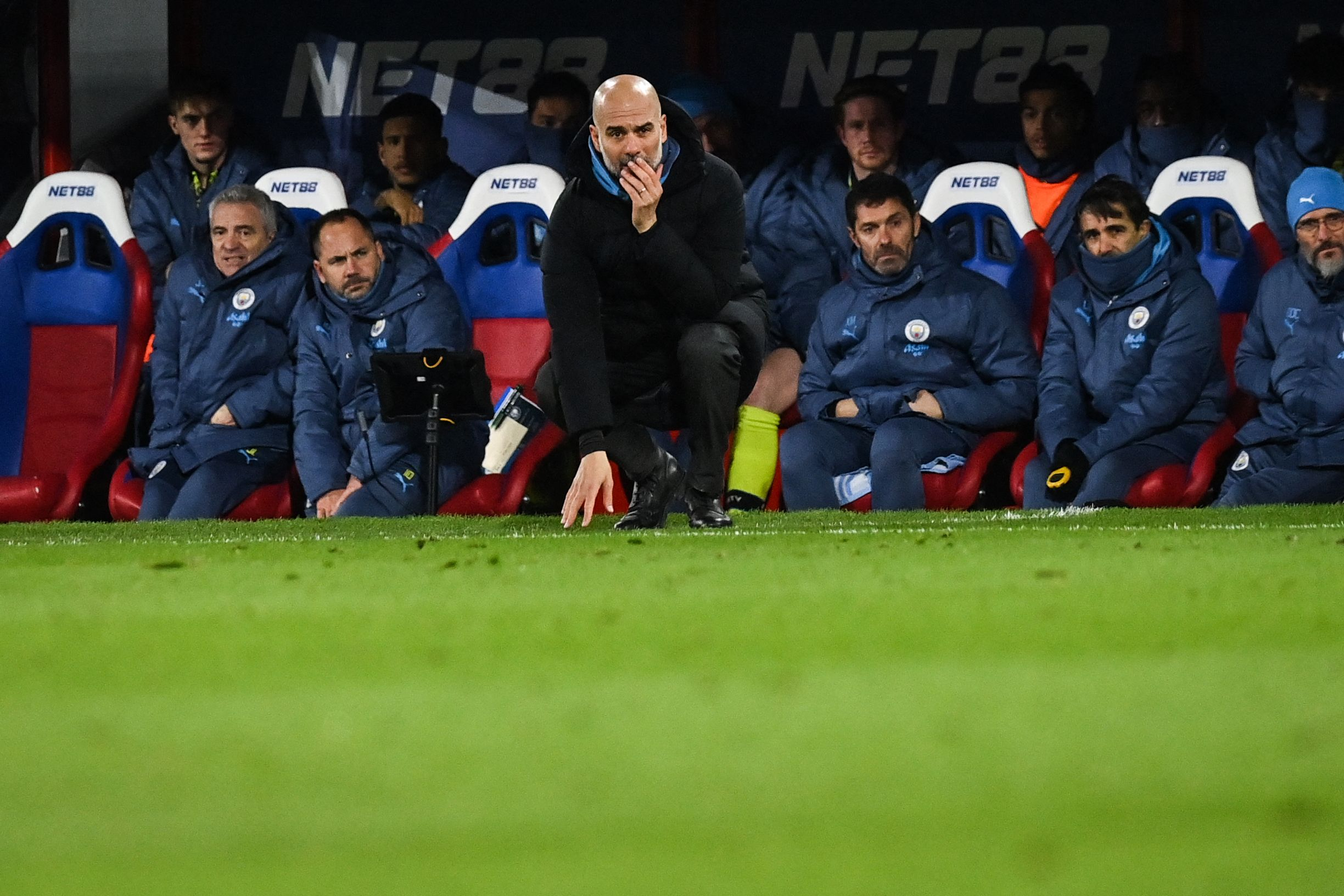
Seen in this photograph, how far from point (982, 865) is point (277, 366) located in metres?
5.88

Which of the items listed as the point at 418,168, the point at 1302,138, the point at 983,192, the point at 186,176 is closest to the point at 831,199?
the point at 983,192

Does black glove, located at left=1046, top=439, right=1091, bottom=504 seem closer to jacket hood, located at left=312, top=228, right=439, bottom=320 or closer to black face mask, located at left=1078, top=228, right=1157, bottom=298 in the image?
black face mask, located at left=1078, top=228, right=1157, bottom=298

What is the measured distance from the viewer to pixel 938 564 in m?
2.97

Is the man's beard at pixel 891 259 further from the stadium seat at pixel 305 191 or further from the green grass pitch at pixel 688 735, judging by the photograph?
the green grass pitch at pixel 688 735

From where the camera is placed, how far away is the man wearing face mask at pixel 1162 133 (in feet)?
23.2

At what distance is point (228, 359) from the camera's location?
267 inches

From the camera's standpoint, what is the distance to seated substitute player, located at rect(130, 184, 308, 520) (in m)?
6.57

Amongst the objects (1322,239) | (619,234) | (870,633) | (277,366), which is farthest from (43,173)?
(870,633)

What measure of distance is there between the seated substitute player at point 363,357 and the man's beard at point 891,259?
1.54 m

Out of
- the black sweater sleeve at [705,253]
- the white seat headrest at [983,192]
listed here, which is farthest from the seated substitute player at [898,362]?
the black sweater sleeve at [705,253]

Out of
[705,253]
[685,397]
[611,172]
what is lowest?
[685,397]

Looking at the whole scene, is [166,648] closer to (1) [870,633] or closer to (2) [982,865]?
(1) [870,633]

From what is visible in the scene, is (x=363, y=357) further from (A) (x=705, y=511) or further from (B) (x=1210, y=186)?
(B) (x=1210, y=186)

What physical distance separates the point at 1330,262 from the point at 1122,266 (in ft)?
2.24
